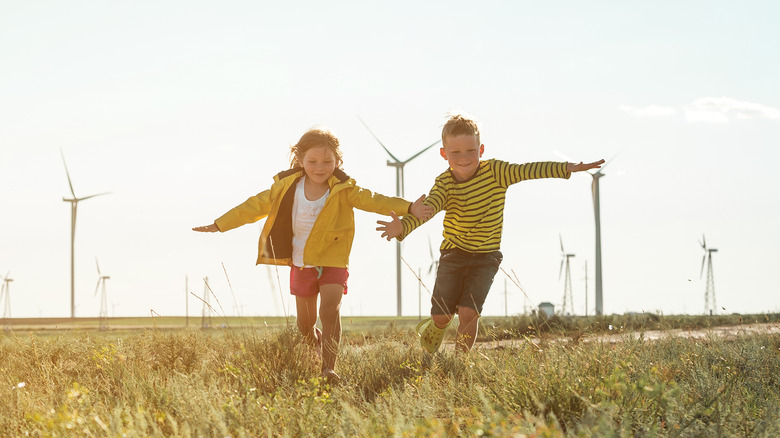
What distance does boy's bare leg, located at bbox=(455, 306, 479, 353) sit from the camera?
6637 mm

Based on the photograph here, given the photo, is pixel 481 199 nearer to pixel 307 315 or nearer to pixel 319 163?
pixel 319 163

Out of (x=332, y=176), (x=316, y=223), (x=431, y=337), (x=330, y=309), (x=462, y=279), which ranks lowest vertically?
(x=431, y=337)

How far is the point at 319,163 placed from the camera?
21.7ft

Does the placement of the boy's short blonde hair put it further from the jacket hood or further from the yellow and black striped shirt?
the jacket hood

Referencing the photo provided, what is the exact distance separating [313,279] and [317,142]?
46.7 inches

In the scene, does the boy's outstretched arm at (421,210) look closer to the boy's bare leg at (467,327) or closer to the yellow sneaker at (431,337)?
the boy's bare leg at (467,327)

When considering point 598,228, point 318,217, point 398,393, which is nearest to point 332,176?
point 318,217

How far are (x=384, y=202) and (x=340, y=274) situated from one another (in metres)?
0.75

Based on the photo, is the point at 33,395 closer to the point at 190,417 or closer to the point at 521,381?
the point at 190,417

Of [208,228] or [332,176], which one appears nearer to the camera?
[332,176]

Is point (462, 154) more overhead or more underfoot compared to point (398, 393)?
more overhead

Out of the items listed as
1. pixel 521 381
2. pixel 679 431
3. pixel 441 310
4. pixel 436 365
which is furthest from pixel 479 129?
pixel 679 431

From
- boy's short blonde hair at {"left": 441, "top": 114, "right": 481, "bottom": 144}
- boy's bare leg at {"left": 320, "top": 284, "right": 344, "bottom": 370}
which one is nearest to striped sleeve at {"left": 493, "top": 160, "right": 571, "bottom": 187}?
boy's short blonde hair at {"left": 441, "top": 114, "right": 481, "bottom": 144}

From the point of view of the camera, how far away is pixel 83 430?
381 cm
